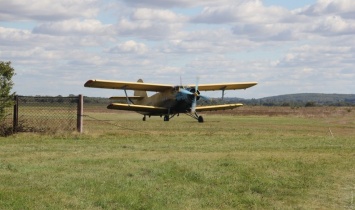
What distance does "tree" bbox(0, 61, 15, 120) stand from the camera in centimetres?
2141

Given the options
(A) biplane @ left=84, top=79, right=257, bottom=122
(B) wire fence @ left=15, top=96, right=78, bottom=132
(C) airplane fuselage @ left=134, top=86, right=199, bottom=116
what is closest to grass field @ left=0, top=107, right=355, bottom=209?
(B) wire fence @ left=15, top=96, right=78, bottom=132

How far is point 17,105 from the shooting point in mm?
22094

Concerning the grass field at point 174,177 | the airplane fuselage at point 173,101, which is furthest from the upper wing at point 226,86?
the grass field at point 174,177

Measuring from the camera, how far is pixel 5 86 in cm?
2177

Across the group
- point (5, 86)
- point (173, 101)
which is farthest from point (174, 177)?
point (173, 101)

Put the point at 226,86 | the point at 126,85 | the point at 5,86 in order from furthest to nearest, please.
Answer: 1. the point at 226,86
2. the point at 126,85
3. the point at 5,86

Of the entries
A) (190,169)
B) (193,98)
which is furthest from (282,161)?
(193,98)

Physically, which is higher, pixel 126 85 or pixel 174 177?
pixel 126 85

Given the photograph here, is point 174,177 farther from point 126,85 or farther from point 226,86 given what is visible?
point 226,86

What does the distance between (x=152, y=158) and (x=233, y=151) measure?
10.2ft

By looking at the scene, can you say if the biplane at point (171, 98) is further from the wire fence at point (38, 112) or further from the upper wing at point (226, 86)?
the wire fence at point (38, 112)

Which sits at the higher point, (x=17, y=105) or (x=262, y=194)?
(x=17, y=105)

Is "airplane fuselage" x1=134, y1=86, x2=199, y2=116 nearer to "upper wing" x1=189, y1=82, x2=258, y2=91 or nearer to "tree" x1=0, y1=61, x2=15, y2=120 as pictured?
"upper wing" x1=189, y1=82, x2=258, y2=91

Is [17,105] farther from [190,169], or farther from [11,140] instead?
[190,169]
